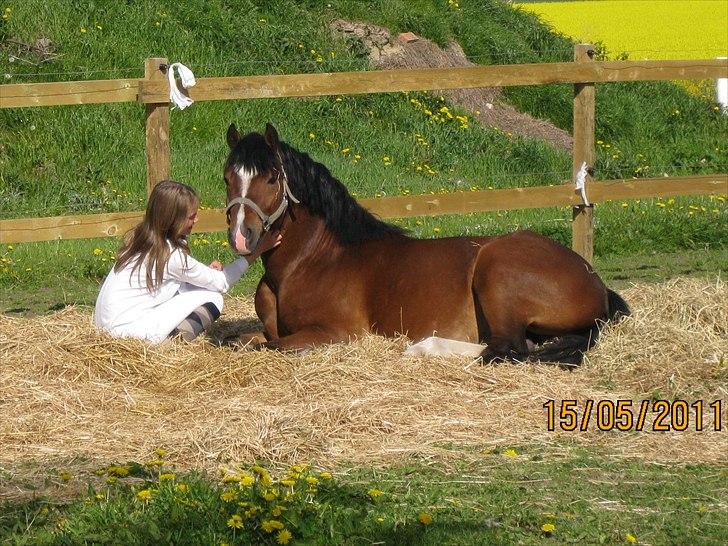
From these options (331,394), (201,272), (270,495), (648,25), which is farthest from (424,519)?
(648,25)

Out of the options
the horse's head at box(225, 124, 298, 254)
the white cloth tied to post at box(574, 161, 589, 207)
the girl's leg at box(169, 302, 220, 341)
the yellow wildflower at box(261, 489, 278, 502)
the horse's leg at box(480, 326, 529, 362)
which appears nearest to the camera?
the yellow wildflower at box(261, 489, 278, 502)

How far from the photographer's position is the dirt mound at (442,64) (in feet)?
47.5

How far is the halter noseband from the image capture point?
19.7 ft

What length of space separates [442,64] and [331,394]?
1031cm

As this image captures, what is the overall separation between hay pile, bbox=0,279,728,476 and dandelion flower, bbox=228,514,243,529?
2.91 feet

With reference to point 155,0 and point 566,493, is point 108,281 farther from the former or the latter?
point 155,0

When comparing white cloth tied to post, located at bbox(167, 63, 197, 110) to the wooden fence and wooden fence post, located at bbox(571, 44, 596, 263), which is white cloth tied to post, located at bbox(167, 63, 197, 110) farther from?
wooden fence post, located at bbox(571, 44, 596, 263)

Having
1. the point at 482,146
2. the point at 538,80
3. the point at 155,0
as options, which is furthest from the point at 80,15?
the point at 538,80

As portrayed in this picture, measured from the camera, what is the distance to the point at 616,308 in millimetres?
6316

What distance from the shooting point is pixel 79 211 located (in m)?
10.3

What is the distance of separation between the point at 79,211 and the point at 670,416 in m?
6.75

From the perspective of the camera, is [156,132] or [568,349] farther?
[156,132]

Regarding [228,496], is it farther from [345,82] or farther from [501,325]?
[345,82]

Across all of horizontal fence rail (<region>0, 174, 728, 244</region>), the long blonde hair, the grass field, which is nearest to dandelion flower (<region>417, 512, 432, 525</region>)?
the grass field
